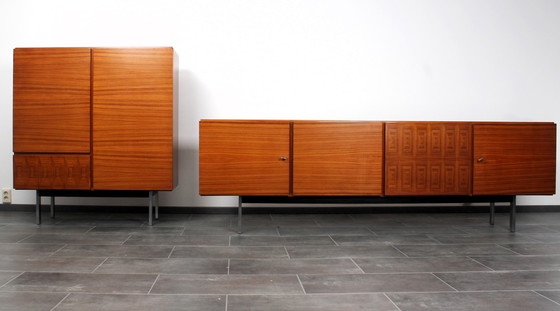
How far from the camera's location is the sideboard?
2.84m

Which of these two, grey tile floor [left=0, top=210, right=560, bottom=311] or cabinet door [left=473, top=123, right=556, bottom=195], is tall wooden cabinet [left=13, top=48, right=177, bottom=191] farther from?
cabinet door [left=473, top=123, right=556, bottom=195]

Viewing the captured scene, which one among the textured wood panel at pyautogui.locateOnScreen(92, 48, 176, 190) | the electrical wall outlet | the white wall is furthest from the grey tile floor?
the white wall

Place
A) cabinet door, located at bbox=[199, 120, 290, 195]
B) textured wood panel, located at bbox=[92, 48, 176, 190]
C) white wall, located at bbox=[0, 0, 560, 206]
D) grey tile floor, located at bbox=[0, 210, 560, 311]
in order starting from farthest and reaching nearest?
white wall, located at bbox=[0, 0, 560, 206]
textured wood panel, located at bbox=[92, 48, 176, 190]
cabinet door, located at bbox=[199, 120, 290, 195]
grey tile floor, located at bbox=[0, 210, 560, 311]

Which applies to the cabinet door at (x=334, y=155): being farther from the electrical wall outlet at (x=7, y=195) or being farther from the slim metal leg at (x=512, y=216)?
the electrical wall outlet at (x=7, y=195)

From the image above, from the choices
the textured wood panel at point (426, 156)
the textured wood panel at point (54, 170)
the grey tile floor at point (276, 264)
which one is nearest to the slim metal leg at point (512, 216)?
the grey tile floor at point (276, 264)

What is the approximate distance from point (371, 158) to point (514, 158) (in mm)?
962

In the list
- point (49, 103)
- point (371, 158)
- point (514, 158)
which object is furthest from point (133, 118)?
point (514, 158)

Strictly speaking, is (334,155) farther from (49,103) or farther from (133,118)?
(49,103)

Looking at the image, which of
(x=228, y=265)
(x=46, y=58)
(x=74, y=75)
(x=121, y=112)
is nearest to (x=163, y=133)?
(x=121, y=112)

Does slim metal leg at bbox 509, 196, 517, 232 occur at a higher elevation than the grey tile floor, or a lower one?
higher

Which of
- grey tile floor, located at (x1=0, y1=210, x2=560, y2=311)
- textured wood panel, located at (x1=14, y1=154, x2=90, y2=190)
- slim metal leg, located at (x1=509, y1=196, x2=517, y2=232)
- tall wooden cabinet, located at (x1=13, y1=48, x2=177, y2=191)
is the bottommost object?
grey tile floor, located at (x1=0, y1=210, x2=560, y2=311)

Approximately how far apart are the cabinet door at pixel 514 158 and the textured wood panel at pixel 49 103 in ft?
8.73

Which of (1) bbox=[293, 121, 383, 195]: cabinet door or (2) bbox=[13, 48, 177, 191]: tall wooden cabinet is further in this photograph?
(2) bbox=[13, 48, 177, 191]: tall wooden cabinet

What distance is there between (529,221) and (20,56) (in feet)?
12.9
